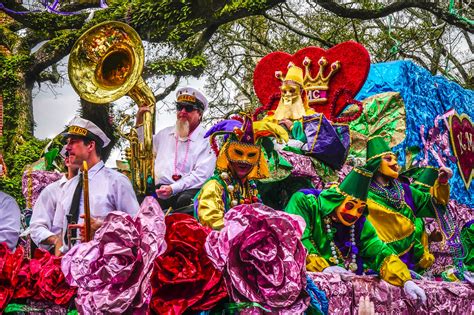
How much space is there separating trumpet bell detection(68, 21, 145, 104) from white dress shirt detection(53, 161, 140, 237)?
731mm

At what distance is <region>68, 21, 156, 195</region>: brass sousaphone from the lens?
5078 mm

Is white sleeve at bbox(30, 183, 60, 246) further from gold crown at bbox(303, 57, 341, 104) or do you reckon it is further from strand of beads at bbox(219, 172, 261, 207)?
gold crown at bbox(303, 57, 341, 104)

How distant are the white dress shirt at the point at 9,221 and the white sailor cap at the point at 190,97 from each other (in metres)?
1.55

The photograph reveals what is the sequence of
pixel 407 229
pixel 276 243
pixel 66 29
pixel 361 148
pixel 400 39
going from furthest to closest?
pixel 400 39
pixel 66 29
pixel 361 148
pixel 407 229
pixel 276 243

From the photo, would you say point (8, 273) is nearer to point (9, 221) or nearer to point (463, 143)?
point (9, 221)

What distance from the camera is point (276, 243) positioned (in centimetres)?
293

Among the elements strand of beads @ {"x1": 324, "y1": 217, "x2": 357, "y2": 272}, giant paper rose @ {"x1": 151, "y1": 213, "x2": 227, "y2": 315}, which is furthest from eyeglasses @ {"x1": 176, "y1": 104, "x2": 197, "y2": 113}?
giant paper rose @ {"x1": 151, "y1": 213, "x2": 227, "y2": 315}

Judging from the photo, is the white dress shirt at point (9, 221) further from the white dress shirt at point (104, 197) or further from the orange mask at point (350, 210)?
the orange mask at point (350, 210)

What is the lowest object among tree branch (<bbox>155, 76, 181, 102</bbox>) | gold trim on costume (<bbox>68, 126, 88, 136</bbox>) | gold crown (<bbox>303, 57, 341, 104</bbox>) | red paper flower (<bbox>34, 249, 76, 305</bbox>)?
red paper flower (<bbox>34, 249, 76, 305</bbox>)

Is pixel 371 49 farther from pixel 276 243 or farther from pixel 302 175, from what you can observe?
pixel 276 243

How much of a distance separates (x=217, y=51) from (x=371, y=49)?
10.0 feet

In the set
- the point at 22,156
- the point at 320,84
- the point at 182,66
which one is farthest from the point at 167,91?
the point at 320,84

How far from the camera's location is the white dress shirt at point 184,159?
5.60 meters

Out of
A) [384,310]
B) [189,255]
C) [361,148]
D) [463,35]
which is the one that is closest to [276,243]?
[189,255]
